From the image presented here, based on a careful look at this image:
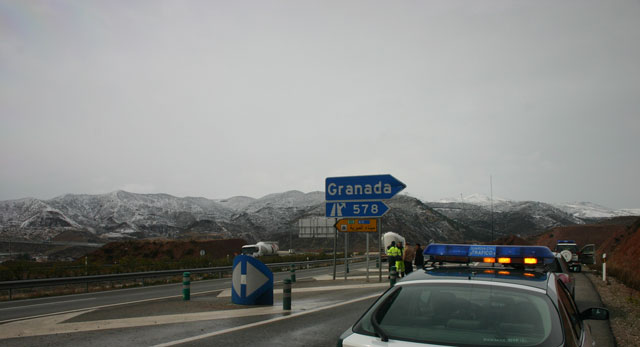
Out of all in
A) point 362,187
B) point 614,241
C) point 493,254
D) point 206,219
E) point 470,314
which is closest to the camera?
point 470,314

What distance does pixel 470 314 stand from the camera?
12.7 ft

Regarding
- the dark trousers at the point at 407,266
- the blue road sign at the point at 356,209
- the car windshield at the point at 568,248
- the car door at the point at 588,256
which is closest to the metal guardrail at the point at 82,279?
the blue road sign at the point at 356,209

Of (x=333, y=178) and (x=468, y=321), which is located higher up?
(x=333, y=178)

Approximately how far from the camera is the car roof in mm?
3922

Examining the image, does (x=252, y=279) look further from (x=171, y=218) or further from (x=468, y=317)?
(x=171, y=218)

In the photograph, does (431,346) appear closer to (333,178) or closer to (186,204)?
(333,178)

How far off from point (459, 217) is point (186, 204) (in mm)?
101443

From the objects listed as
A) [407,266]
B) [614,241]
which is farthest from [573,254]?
[614,241]

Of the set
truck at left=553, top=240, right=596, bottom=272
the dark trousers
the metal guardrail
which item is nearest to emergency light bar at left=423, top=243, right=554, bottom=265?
the dark trousers

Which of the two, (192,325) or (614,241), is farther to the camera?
(614,241)

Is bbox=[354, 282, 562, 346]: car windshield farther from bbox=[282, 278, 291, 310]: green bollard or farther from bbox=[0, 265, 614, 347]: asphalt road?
bbox=[282, 278, 291, 310]: green bollard

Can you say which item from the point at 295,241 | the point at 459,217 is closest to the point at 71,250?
the point at 295,241

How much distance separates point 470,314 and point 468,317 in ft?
0.09

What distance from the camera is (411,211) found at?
5079 inches
